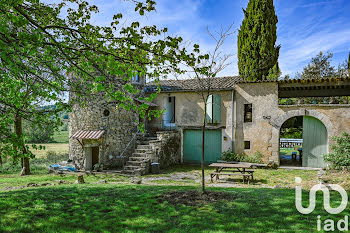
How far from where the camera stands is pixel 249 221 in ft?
14.8

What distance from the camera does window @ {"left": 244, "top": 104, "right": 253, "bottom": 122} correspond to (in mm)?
15078

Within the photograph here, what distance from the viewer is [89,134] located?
14.2 metres

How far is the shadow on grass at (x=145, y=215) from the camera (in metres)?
4.26

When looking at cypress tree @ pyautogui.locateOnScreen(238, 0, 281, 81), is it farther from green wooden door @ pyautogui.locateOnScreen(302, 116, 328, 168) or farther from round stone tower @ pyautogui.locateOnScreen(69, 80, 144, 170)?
round stone tower @ pyautogui.locateOnScreen(69, 80, 144, 170)

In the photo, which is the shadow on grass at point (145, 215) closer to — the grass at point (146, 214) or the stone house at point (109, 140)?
the grass at point (146, 214)

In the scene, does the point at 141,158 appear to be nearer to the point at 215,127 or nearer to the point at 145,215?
the point at 215,127

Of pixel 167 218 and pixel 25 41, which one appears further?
pixel 167 218

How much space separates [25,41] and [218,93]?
12.3 meters

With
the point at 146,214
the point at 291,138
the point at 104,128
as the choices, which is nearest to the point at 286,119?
the point at 104,128

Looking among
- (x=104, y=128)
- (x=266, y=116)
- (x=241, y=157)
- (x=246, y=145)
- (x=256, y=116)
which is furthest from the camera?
(x=246, y=145)

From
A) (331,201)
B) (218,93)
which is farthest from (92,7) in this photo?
(218,93)

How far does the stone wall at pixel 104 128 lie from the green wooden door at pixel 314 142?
10272 mm

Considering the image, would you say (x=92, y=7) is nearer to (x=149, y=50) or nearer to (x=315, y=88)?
(x=149, y=50)

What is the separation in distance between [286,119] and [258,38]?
7.31 metres
